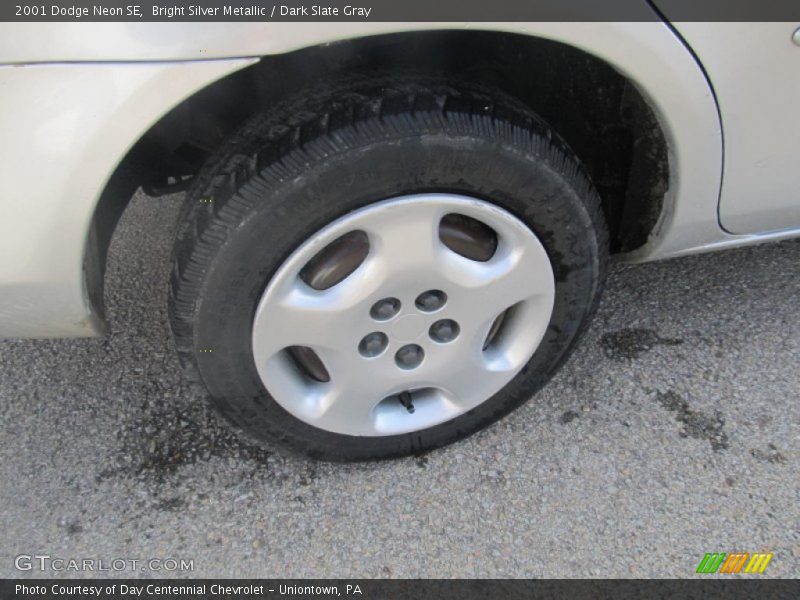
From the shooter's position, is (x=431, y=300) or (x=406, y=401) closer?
(x=431, y=300)

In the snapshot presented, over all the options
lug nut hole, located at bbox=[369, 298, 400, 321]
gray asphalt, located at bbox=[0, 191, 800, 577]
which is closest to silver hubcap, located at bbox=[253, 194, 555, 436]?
lug nut hole, located at bbox=[369, 298, 400, 321]

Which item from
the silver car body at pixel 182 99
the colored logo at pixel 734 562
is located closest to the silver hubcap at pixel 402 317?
the silver car body at pixel 182 99

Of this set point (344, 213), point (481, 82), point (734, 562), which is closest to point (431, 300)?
point (344, 213)

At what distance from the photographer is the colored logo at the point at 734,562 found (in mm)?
1642

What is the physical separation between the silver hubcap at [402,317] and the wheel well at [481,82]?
314 mm

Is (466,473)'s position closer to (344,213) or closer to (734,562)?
(734,562)

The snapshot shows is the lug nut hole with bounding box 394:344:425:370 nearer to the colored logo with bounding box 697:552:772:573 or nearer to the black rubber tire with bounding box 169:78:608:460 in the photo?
the black rubber tire with bounding box 169:78:608:460

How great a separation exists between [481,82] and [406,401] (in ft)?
2.42

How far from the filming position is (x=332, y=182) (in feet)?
4.61

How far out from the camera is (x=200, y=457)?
1.91m
